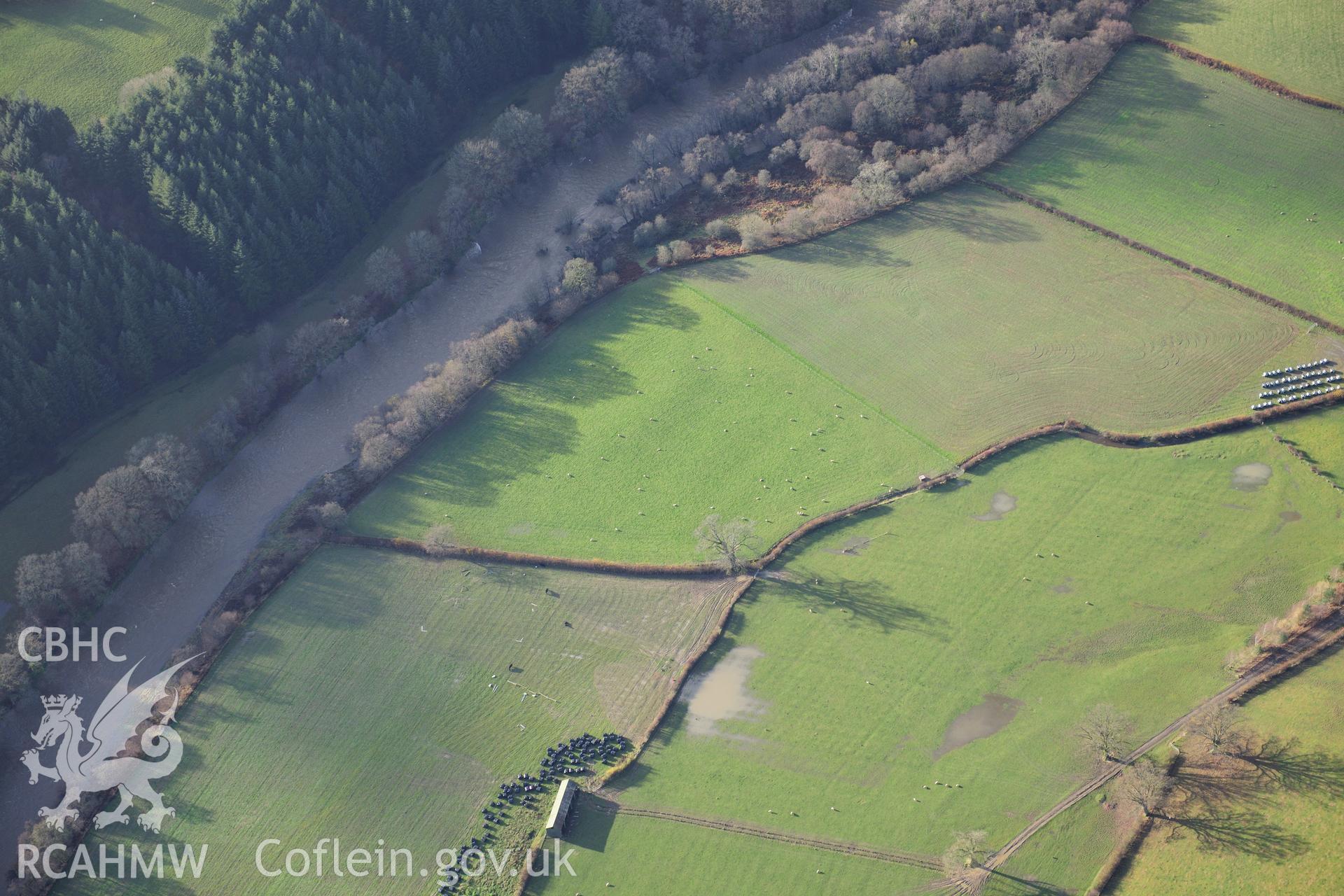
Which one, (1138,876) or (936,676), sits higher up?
(936,676)

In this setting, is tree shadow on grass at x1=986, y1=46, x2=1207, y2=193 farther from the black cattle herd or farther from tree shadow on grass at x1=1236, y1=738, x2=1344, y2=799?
the black cattle herd

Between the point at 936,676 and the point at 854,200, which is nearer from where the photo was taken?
the point at 936,676

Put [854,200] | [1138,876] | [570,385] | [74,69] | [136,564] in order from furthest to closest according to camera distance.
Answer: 1. [74,69]
2. [854,200]
3. [570,385]
4. [136,564]
5. [1138,876]

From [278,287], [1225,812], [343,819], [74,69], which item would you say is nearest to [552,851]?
[343,819]

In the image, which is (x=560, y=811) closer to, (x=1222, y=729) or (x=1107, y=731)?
(x=1107, y=731)

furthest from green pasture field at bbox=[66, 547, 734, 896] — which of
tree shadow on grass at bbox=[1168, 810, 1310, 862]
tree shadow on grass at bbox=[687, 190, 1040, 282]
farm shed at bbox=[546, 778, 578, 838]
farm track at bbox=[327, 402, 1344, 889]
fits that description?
tree shadow on grass at bbox=[687, 190, 1040, 282]

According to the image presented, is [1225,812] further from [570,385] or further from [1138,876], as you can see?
[570,385]
